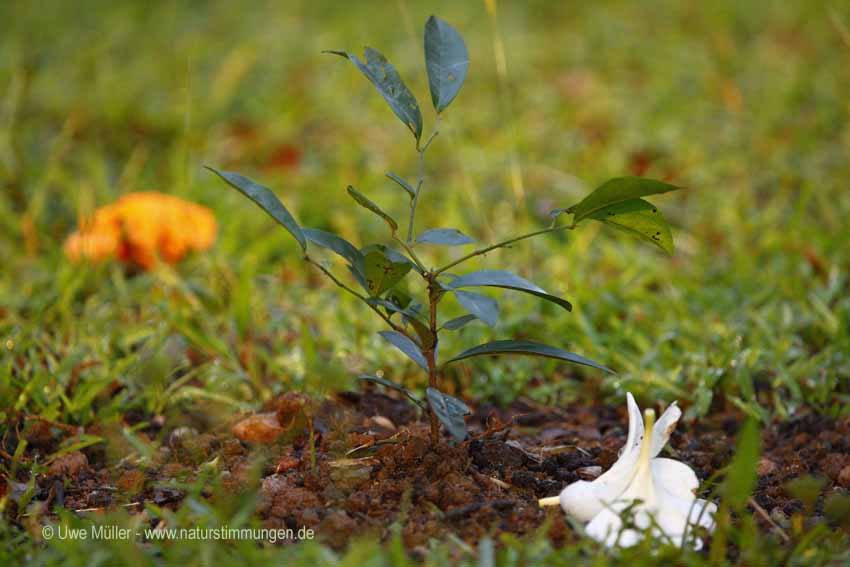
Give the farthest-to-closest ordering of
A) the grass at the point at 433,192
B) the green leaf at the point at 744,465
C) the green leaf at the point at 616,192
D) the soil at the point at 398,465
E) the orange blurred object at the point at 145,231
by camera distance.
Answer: the orange blurred object at the point at 145,231 < the grass at the point at 433,192 < the soil at the point at 398,465 < the green leaf at the point at 616,192 < the green leaf at the point at 744,465

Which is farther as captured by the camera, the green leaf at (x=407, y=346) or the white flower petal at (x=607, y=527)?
the green leaf at (x=407, y=346)

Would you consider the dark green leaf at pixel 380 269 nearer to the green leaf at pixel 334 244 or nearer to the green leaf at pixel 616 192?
the green leaf at pixel 334 244

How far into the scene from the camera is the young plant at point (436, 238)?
1420mm

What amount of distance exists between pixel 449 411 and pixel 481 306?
0.18 meters

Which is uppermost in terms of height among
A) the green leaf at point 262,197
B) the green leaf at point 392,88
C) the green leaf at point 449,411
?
the green leaf at point 392,88

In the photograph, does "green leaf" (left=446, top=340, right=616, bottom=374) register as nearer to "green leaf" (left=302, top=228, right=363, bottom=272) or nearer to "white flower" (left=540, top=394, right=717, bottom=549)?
"white flower" (left=540, top=394, right=717, bottom=549)

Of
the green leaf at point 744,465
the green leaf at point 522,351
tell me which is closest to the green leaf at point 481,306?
the green leaf at point 522,351

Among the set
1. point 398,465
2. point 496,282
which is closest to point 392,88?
point 496,282

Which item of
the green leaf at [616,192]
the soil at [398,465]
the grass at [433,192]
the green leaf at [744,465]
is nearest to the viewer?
the green leaf at [744,465]

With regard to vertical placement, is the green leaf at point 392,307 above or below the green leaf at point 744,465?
above

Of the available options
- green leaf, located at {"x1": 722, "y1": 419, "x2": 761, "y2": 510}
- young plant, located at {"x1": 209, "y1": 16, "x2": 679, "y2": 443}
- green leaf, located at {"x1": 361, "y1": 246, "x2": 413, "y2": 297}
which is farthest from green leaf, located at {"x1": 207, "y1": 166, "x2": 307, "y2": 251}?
green leaf, located at {"x1": 722, "y1": 419, "x2": 761, "y2": 510}

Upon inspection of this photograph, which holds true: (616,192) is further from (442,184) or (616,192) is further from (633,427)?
(442,184)

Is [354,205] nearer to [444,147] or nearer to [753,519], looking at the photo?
[444,147]

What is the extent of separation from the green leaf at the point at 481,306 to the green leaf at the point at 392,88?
283 millimetres
